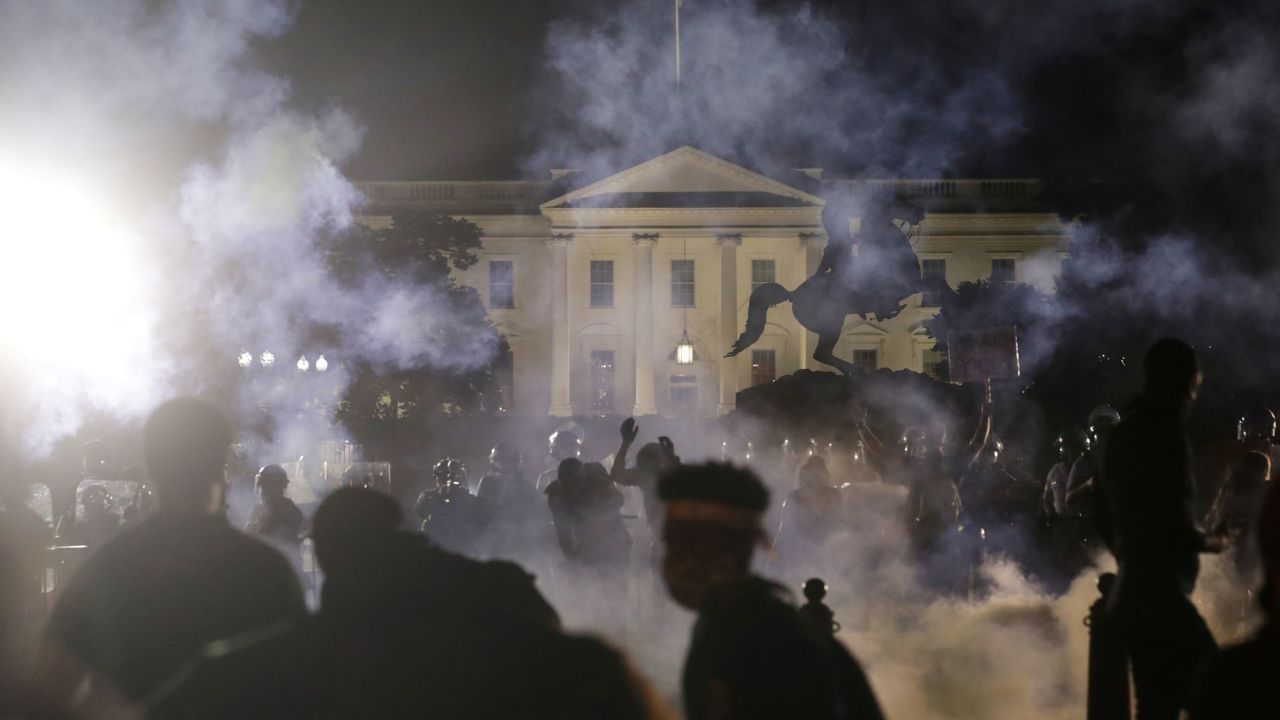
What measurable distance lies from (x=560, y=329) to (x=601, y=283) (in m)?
2.47

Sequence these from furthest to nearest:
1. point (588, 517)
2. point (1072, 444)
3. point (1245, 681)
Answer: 1. point (1072, 444)
2. point (588, 517)
3. point (1245, 681)

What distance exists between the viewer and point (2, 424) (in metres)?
8.85

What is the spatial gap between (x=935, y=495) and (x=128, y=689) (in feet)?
28.0

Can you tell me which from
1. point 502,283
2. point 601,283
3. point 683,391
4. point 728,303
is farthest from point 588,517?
point 502,283

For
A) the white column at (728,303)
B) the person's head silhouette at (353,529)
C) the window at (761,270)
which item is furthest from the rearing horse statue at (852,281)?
the window at (761,270)

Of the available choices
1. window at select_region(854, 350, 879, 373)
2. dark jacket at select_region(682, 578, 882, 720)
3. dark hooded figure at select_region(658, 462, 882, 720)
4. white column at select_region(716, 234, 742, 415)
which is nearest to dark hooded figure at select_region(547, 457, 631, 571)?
dark hooded figure at select_region(658, 462, 882, 720)

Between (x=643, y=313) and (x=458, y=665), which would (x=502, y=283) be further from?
(x=458, y=665)

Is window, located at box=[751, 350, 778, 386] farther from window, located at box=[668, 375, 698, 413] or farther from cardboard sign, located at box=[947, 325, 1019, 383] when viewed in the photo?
cardboard sign, located at box=[947, 325, 1019, 383]

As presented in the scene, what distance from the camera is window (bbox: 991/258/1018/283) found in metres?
50.3

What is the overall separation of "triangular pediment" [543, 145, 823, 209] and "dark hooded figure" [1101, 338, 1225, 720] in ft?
143

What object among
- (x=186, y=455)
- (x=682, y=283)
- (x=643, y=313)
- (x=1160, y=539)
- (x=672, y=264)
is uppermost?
(x=672, y=264)

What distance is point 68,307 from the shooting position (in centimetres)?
1656

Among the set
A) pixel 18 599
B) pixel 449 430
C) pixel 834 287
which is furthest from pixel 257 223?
pixel 18 599

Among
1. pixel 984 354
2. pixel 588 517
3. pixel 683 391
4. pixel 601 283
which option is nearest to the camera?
pixel 588 517
